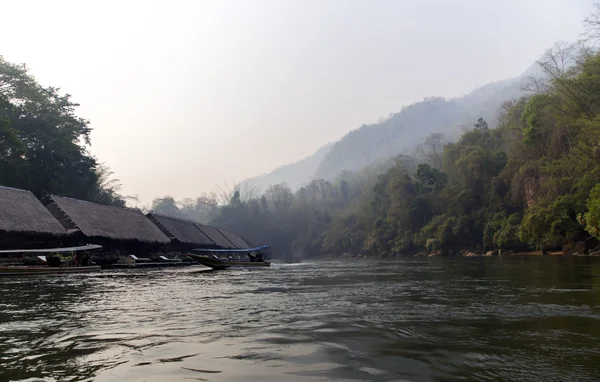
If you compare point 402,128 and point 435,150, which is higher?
point 402,128

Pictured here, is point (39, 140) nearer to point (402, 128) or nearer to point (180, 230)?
point (180, 230)

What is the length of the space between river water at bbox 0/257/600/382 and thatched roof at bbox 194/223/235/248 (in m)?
32.5

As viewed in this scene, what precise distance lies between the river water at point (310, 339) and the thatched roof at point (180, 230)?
87.7 ft

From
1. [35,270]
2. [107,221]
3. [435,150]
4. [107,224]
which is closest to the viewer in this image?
[35,270]

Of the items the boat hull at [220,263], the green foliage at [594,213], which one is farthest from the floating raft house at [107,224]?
the green foliage at [594,213]

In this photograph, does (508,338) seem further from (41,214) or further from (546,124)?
(546,124)

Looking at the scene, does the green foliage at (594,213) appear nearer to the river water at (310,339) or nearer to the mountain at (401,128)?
the river water at (310,339)

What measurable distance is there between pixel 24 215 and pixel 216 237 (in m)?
22.0

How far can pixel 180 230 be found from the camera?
36.4 metres

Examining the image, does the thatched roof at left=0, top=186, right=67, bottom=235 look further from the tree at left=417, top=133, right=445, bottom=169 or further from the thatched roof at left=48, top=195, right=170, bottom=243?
the tree at left=417, top=133, right=445, bottom=169

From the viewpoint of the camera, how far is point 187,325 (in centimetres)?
564

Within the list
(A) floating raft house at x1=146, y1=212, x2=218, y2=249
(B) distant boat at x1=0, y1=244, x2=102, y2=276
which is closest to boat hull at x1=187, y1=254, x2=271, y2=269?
(B) distant boat at x1=0, y1=244, x2=102, y2=276

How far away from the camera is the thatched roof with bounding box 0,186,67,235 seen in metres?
19.8

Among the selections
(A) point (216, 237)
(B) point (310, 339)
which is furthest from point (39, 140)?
(B) point (310, 339)
